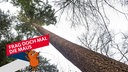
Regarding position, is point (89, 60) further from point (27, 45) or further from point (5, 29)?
point (5, 29)

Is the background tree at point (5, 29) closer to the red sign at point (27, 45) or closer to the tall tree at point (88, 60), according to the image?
the tall tree at point (88, 60)

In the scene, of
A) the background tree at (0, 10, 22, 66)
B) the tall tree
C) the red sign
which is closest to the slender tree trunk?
the tall tree

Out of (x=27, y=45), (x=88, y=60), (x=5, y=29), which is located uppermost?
(x=27, y=45)

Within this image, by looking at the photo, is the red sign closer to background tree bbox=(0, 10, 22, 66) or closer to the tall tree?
the tall tree

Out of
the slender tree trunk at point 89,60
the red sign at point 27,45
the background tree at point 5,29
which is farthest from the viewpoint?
the background tree at point 5,29

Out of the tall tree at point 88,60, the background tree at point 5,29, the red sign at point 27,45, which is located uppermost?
the red sign at point 27,45

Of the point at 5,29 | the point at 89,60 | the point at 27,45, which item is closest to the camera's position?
the point at 27,45

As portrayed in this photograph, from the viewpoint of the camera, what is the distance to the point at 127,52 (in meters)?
21.0

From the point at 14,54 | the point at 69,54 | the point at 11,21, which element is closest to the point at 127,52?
the point at 11,21

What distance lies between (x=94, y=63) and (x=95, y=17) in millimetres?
3136

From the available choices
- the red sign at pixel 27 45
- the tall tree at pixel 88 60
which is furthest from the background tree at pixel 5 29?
the red sign at pixel 27 45

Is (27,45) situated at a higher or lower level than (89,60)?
higher

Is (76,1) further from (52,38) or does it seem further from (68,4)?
(52,38)

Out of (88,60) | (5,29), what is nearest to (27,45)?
(88,60)
